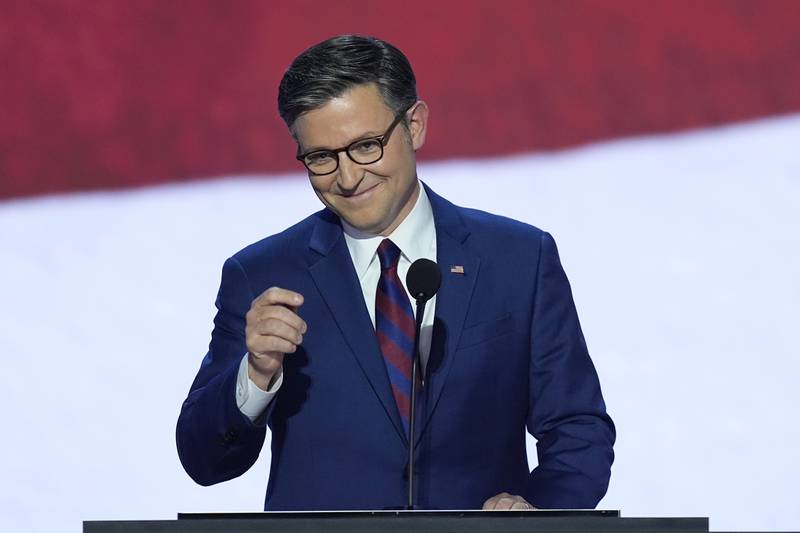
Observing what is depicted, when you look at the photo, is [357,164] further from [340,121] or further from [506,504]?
[506,504]

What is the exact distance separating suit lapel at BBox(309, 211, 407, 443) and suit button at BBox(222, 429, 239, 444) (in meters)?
0.25

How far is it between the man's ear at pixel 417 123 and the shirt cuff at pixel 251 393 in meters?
0.53

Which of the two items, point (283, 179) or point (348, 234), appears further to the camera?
point (283, 179)

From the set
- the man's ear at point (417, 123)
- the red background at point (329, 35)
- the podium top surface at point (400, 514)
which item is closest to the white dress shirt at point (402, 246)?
the man's ear at point (417, 123)

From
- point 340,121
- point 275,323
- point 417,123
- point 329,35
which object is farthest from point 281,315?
point 329,35

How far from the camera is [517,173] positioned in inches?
133

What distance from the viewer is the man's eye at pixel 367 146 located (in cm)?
220

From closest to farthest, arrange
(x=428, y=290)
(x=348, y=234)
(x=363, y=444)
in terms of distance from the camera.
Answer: (x=428, y=290)
(x=363, y=444)
(x=348, y=234)

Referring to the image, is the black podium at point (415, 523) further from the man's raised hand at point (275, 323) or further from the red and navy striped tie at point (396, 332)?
the red and navy striped tie at point (396, 332)

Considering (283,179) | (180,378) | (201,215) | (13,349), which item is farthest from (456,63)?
(13,349)

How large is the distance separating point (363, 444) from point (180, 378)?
1.25 metres

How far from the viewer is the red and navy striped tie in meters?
2.22

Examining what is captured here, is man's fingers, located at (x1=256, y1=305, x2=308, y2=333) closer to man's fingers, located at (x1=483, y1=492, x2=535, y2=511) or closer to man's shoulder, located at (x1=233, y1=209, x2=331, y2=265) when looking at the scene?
man's fingers, located at (x1=483, y1=492, x2=535, y2=511)

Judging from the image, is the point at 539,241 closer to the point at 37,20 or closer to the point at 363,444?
the point at 363,444
